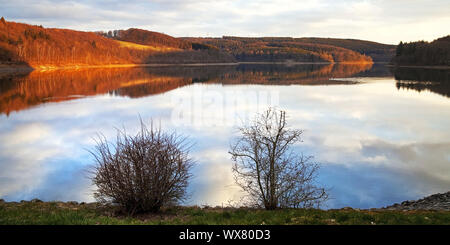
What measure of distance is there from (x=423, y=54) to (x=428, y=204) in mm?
131752

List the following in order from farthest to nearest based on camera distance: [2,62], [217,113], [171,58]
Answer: [171,58]
[2,62]
[217,113]

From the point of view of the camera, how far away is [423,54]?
126062mm

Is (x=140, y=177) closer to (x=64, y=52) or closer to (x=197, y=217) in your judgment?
(x=197, y=217)

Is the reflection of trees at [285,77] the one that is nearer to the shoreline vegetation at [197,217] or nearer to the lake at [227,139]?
the lake at [227,139]

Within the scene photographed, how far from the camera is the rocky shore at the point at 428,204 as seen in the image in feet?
35.1

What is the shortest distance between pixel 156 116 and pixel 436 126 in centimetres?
1904

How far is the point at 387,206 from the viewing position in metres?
11.8

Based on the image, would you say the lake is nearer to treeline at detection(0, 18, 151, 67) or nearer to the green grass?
the green grass

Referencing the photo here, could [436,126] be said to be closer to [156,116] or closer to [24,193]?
[156,116]

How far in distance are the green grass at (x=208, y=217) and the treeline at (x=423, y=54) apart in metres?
123

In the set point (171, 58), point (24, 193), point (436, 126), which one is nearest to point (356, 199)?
point (24, 193)

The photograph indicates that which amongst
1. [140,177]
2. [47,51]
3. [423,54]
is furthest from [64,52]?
[140,177]
